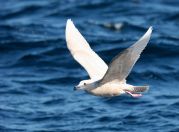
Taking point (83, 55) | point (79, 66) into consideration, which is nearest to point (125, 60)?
point (83, 55)

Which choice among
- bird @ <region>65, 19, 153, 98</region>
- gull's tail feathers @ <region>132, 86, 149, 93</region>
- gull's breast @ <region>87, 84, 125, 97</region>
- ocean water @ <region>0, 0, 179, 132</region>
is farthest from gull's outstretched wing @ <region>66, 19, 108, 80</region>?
ocean water @ <region>0, 0, 179, 132</region>

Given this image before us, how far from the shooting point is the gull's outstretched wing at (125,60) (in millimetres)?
10328

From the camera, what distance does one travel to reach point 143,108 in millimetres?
15430

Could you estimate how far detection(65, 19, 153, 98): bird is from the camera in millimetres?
10445

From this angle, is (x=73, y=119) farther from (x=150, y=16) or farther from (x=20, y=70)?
(x=150, y=16)

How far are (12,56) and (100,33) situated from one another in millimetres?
2891

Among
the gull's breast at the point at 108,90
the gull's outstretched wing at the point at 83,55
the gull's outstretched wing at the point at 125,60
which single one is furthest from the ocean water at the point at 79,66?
the gull's outstretched wing at the point at 125,60

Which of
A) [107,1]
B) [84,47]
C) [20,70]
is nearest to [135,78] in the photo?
[20,70]

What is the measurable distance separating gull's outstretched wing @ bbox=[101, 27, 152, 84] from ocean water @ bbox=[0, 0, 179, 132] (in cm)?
330

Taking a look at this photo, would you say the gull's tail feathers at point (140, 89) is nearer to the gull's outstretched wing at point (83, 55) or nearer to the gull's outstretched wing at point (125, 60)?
the gull's outstretched wing at point (125, 60)

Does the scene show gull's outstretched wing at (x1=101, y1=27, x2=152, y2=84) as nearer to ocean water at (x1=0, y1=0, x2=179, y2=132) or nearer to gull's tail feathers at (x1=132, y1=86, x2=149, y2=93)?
gull's tail feathers at (x1=132, y1=86, x2=149, y2=93)

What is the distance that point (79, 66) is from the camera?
18016mm

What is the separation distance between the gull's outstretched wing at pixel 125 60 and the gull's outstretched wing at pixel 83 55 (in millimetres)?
842

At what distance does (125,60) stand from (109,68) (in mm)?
258
